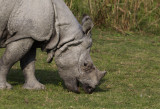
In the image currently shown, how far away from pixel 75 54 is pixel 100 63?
3267 mm

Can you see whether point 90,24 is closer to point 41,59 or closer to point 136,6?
point 41,59

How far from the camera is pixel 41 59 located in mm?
9734

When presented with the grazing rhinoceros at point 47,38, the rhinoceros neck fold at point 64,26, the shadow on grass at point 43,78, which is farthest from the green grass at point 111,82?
the rhinoceros neck fold at point 64,26

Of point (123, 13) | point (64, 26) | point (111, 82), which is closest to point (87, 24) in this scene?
point (64, 26)

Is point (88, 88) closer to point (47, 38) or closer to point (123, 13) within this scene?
point (47, 38)

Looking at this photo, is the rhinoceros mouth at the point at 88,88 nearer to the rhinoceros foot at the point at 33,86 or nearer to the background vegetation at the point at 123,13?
the rhinoceros foot at the point at 33,86

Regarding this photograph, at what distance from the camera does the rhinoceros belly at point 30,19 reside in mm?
6160

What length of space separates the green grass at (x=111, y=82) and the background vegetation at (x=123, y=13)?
917 mm

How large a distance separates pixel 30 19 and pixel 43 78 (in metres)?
2.13

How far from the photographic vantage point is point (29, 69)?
23.0 ft

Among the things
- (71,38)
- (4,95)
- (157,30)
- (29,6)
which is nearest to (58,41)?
(71,38)

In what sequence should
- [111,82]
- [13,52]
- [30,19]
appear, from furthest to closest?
[111,82]
[13,52]
[30,19]

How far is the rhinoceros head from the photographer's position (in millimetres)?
6539

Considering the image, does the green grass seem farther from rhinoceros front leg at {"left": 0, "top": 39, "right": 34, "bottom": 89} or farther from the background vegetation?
the background vegetation
